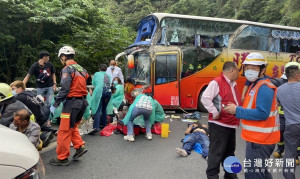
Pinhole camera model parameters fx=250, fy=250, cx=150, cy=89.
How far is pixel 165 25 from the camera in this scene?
30.4 ft

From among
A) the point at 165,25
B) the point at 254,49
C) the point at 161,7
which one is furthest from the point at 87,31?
the point at 161,7

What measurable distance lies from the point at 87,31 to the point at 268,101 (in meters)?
11.7

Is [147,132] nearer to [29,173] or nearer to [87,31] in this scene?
[29,173]

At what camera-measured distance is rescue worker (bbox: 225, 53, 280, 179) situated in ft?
8.72

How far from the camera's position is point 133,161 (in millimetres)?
4754

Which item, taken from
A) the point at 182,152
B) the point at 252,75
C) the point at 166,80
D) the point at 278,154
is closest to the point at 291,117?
the point at 252,75

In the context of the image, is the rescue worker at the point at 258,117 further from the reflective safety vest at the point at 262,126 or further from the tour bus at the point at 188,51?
the tour bus at the point at 188,51

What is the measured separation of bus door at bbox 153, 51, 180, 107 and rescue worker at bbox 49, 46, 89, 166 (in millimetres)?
4975

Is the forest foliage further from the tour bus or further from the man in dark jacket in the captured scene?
the man in dark jacket

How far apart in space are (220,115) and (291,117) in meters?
1.08

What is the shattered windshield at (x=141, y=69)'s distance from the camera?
30.3ft

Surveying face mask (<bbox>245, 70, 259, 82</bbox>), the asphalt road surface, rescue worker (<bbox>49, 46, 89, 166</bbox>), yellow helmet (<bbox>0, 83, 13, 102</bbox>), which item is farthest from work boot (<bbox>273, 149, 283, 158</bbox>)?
yellow helmet (<bbox>0, 83, 13, 102</bbox>)

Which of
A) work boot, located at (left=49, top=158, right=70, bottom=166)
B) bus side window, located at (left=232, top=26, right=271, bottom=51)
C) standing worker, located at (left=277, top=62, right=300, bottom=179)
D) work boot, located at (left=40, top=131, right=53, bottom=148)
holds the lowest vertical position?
work boot, located at (left=49, top=158, right=70, bottom=166)

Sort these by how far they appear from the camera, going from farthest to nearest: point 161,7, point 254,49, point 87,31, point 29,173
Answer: point 161,7 < point 87,31 < point 254,49 < point 29,173
